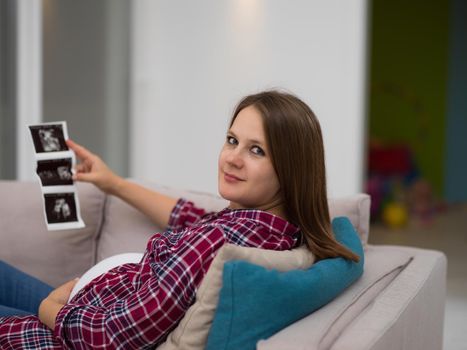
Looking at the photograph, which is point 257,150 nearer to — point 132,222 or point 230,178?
point 230,178

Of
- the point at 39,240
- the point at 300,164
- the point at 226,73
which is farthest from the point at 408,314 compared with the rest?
the point at 226,73

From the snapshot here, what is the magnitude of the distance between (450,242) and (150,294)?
15.8 ft

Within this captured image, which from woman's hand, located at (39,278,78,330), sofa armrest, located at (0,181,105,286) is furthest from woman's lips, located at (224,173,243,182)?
sofa armrest, located at (0,181,105,286)

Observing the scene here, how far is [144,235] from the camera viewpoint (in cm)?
255

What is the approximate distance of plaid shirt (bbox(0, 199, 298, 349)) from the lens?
65.6 inches

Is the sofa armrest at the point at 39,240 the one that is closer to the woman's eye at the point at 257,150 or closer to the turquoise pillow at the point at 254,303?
the woman's eye at the point at 257,150

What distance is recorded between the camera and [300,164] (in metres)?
1.83

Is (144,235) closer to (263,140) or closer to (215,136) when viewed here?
(263,140)

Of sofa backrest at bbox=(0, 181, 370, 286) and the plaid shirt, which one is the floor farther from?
the plaid shirt

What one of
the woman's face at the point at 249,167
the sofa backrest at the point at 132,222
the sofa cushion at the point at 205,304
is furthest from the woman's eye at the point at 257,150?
the sofa backrest at the point at 132,222

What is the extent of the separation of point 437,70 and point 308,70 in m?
4.61

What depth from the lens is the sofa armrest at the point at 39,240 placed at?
8.43ft

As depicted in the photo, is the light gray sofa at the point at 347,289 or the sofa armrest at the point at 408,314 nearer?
the sofa armrest at the point at 408,314

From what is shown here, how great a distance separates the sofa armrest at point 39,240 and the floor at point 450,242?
1635 mm
